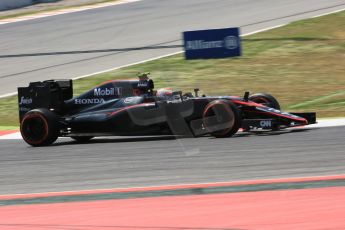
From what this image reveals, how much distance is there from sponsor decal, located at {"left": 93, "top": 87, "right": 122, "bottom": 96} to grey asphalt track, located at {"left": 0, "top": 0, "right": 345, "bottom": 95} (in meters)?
9.84

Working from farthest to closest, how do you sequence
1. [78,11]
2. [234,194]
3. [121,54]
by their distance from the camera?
[78,11], [121,54], [234,194]

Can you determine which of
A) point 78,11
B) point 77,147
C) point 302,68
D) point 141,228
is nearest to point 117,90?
point 77,147

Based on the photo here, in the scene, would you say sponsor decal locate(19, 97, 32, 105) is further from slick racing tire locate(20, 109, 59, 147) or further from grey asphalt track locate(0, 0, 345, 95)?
grey asphalt track locate(0, 0, 345, 95)

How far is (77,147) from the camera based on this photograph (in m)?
14.3

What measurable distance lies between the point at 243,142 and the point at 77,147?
9.85 ft

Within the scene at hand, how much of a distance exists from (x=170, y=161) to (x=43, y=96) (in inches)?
178

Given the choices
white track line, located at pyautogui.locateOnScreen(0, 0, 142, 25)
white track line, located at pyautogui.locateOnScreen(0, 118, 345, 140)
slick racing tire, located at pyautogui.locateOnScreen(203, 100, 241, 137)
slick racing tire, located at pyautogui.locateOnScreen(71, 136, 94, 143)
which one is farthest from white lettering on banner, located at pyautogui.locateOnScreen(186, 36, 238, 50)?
white track line, located at pyautogui.locateOnScreen(0, 0, 142, 25)

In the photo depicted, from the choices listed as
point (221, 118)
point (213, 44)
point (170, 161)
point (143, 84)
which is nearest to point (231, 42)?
point (213, 44)

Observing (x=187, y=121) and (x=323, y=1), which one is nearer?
(x=187, y=121)

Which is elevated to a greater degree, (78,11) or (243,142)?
(78,11)

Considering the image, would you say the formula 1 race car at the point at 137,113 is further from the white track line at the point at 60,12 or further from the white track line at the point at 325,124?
the white track line at the point at 60,12

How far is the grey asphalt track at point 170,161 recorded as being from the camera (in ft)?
32.9

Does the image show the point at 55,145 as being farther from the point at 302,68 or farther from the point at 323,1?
the point at 323,1

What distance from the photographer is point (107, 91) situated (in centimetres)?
1493
